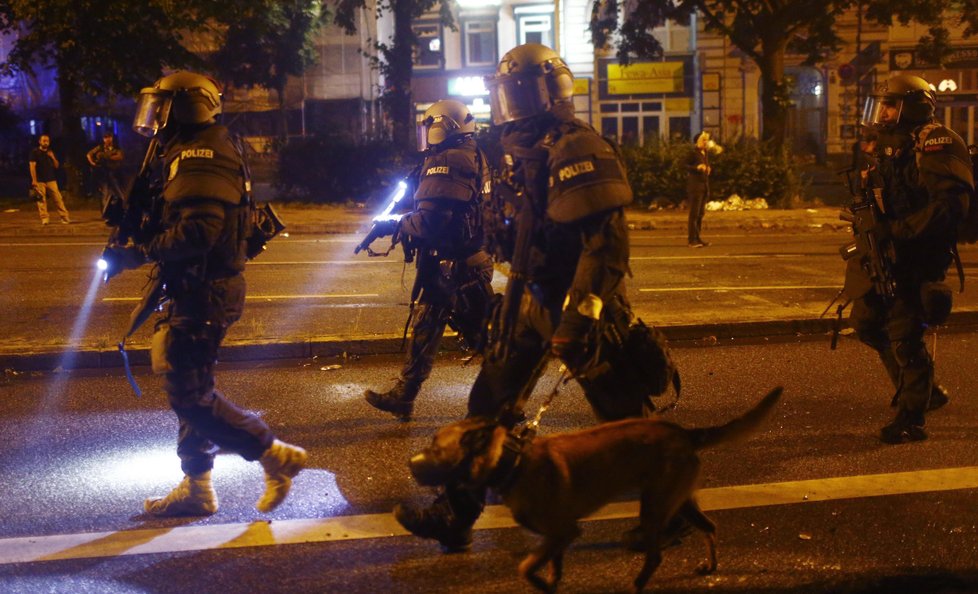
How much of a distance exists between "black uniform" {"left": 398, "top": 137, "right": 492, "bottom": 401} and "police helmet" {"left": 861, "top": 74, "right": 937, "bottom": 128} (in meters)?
2.06

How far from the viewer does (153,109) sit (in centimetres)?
411

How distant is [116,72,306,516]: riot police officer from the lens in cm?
395

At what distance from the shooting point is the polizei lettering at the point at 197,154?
3.98 meters

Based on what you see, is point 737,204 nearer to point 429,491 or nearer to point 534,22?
point 534,22

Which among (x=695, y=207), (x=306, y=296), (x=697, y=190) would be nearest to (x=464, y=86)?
(x=697, y=190)

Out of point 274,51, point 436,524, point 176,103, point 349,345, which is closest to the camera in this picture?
point 436,524

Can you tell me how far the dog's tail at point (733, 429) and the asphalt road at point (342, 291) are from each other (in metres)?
2.92

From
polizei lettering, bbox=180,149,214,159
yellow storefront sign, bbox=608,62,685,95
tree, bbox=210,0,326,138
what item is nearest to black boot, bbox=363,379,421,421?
polizei lettering, bbox=180,149,214,159

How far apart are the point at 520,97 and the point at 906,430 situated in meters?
2.88

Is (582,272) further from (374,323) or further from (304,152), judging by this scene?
(304,152)

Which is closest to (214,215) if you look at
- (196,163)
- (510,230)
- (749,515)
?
(196,163)

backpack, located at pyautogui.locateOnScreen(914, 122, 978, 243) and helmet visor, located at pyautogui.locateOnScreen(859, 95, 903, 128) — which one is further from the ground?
helmet visor, located at pyautogui.locateOnScreen(859, 95, 903, 128)

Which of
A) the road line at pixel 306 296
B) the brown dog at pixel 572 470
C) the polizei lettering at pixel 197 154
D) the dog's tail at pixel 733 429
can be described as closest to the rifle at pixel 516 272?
the brown dog at pixel 572 470

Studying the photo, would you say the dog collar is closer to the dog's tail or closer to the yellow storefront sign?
the dog's tail
